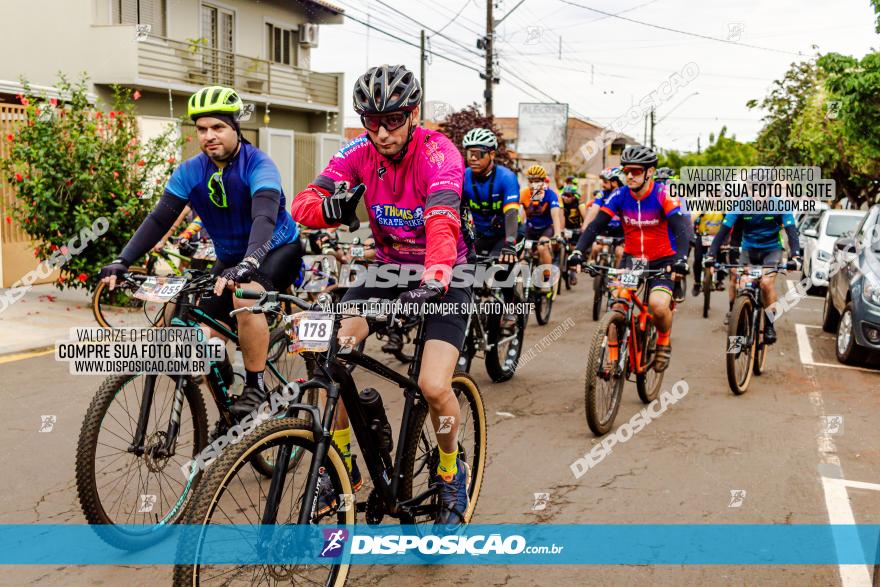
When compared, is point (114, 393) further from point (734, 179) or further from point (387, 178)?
point (734, 179)

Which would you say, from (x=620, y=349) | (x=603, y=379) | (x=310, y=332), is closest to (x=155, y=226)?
(x=310, y=332)

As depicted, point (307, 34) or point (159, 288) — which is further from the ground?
point (307, 34)

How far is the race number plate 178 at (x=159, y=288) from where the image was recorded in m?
3.92

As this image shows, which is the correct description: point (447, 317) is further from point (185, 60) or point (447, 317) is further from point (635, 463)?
point (185, 60)

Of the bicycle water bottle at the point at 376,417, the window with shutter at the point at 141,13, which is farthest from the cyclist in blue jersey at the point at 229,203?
the window with shutter at the point at 141,13

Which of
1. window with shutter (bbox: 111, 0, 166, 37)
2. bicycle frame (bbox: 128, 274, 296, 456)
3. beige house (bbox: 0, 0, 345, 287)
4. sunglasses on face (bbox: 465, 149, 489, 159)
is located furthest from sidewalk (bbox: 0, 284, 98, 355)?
window with shutter (bbox: 111, 0, 166, 37)

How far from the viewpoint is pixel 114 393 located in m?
4.04

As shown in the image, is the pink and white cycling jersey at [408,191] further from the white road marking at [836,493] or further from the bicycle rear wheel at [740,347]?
the bicycle rear wheel at [740,347]

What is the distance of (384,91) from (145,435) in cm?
208

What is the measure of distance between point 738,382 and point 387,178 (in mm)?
5219

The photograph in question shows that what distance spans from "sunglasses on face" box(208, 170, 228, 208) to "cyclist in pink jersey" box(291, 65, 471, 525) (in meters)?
0.81

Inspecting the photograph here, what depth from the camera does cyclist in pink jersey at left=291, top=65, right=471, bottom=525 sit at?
3826 mm

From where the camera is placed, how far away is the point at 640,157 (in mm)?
7285

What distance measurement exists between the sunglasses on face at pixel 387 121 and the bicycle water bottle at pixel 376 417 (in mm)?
1269
